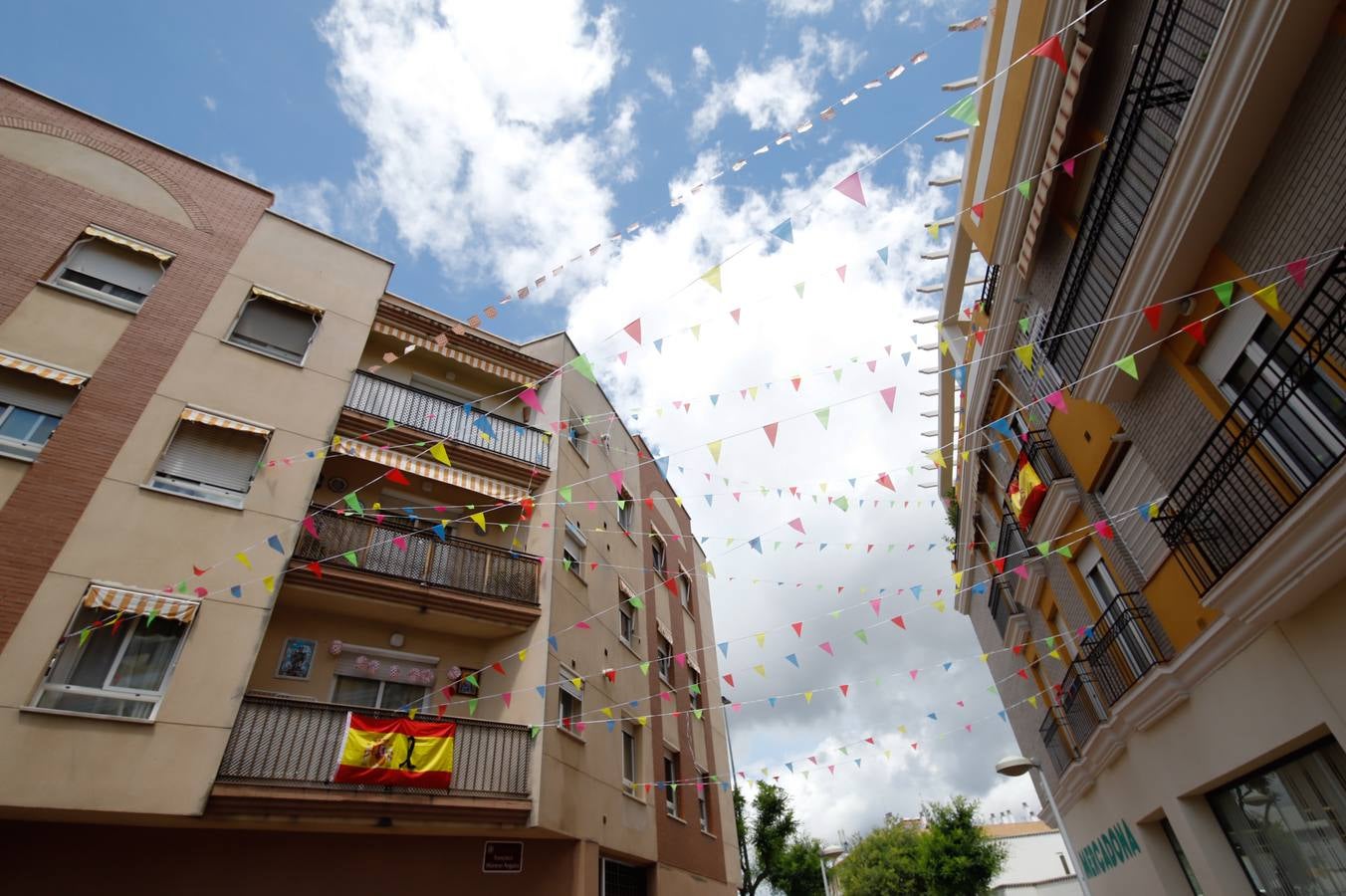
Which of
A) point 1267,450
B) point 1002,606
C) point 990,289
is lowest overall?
point 1267,450

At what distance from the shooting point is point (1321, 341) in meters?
5.21

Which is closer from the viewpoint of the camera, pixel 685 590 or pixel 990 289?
pixel 990 289

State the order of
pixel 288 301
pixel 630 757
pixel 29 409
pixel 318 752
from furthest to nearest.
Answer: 1. pixel 630 757
2. pixel 288 301
3. pixel 29 409
4. pixel 318 752

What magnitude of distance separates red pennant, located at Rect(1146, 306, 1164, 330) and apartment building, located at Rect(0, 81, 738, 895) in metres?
9.38

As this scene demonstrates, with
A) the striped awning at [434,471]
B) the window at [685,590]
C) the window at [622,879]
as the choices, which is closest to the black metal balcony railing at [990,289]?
the striped awning at [434,471]

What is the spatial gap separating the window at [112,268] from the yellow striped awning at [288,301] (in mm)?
1377

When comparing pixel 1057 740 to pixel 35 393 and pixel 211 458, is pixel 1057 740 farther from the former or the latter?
pixel 35 393

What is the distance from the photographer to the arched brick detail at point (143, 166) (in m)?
11.9

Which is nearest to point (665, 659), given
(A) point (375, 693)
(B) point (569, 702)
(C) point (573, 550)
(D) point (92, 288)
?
(C) point (573, 550)

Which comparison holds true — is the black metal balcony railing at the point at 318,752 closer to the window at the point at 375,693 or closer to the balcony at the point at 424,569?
the window at the point at 375,693

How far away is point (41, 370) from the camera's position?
9.56 metres

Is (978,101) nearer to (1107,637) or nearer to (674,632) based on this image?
(1107,637)

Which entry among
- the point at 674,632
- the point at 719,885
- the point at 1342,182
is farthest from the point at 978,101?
the point at 719,885

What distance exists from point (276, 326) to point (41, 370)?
3404mm
